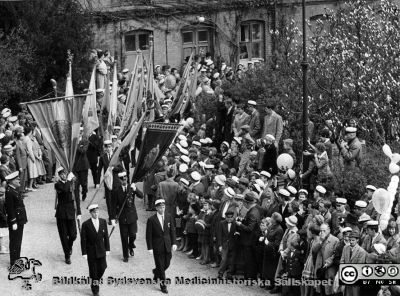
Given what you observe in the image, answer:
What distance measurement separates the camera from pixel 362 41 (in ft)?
102

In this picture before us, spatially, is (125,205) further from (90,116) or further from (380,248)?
(380,248)

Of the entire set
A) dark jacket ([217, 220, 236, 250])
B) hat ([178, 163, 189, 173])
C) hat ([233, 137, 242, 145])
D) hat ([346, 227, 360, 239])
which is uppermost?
hat ([233, 137, 242, 145])

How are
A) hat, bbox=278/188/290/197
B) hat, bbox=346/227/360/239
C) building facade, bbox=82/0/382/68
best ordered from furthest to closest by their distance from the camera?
building facade, bbox=82/0/382/68, hat, bbox=278/188/290/197, hat, bbox=346/227/360/239

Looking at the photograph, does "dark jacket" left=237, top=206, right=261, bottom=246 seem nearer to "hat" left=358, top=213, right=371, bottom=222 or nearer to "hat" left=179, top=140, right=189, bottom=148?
"hat" left=358, top=213, right=371, bottom=222

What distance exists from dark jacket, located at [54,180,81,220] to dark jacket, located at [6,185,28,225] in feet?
3.12

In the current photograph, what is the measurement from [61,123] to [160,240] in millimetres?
3738

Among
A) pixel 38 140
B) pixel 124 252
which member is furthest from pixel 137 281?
pixel 38 140

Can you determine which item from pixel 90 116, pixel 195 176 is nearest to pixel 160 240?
pixel 195 176

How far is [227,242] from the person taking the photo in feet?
82.1

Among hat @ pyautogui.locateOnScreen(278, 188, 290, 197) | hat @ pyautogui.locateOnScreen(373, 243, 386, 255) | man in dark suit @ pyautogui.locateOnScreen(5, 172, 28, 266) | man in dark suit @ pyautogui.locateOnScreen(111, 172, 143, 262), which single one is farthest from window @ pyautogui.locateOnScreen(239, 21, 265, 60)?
hat @ pyautogui.locateOnScreen(373, 243, 386, 255)

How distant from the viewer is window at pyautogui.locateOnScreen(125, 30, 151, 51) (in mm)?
47625

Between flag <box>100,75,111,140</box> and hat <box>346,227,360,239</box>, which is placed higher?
flag <box>100,75,111,140</box>

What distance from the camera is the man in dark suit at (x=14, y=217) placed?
24.9m

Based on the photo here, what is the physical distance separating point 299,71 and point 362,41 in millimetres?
1883
